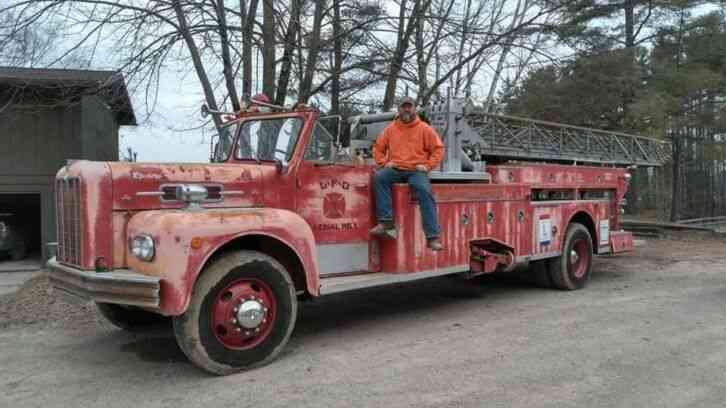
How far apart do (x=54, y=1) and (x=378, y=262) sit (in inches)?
249

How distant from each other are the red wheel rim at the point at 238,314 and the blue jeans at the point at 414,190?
1691mm

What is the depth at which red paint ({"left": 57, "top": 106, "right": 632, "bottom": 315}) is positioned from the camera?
501 centimetres

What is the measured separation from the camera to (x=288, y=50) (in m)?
9.84

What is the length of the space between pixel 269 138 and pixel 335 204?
95 cm

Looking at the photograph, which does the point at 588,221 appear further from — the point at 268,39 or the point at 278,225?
the point at 278,225

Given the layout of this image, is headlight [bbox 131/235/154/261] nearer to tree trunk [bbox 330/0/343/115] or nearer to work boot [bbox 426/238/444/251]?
work boot [bbox 426/238/444/251]

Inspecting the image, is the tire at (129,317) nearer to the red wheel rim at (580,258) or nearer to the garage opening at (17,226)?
the red wheel rim at (580,258)

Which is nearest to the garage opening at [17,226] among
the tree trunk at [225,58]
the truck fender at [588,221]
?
the tree trunk at [225,58]

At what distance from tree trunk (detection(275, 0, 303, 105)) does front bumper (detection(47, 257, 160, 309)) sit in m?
5.53

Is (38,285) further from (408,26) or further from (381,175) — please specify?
(408,26)

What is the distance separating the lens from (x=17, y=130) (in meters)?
12.5

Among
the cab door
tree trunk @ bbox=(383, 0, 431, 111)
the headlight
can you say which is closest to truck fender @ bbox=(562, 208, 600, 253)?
tree trunk @ bbox=(383, 0, 431, 111)

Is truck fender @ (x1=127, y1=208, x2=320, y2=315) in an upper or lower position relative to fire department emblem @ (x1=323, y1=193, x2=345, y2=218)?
lower

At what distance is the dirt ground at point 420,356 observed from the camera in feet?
15.4
